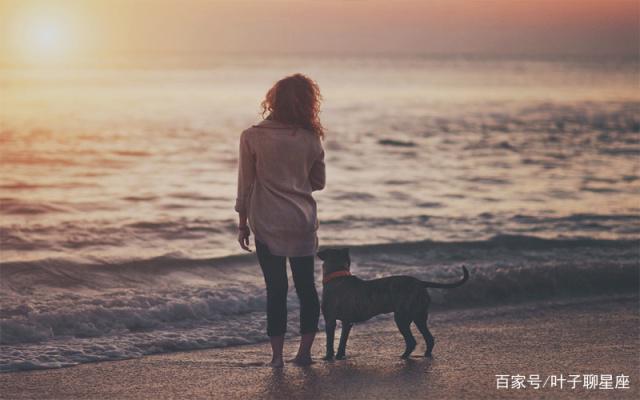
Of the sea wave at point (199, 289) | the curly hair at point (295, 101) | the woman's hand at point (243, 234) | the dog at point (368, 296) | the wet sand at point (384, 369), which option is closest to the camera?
the wet sand at point (384, 369)

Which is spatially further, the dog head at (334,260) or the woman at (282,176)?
the dog head at (334,260)

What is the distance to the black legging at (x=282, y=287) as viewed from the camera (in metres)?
4.98

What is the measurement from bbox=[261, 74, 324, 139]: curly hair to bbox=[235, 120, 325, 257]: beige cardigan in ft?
0.17

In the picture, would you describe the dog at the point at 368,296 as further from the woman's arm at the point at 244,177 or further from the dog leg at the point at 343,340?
the woman's arm at the point at 244,177

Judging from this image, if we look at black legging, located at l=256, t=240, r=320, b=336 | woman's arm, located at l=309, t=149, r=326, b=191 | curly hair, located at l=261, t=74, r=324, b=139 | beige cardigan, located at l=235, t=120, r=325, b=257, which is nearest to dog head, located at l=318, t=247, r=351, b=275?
black legging, located at l=256, t=240, r=320, b=336

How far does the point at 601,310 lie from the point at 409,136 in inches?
647

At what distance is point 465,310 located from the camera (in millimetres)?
7234

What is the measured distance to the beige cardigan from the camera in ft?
15.8

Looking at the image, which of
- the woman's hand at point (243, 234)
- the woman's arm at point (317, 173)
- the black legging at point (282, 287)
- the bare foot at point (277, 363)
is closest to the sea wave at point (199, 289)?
the bare foot at point (277, 363)

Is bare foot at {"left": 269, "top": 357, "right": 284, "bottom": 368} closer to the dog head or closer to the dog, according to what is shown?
the dog

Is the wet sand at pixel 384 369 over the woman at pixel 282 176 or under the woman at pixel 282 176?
under

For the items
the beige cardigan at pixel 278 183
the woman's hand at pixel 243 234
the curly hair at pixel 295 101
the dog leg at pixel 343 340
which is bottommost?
the dog leg at pixel 343 340

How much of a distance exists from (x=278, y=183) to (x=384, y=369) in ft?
4.48

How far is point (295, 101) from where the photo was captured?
480cm
